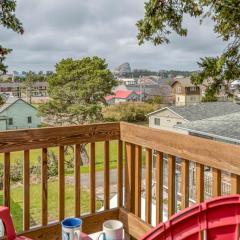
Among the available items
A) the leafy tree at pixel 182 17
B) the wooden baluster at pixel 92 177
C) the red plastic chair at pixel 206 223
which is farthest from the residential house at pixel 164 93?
the red plastic chair at pixel 206 223

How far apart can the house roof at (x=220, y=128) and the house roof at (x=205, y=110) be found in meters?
3.60

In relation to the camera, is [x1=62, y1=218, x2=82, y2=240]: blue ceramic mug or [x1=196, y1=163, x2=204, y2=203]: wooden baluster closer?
[x1=62, y1=218, x2=82, y2=240]: blue ceramic mug

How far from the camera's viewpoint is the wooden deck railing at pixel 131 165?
1943 millimetres

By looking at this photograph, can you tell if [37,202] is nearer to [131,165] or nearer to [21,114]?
[131,165]

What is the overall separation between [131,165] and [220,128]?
8066 millimetres

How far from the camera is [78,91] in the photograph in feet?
60.6

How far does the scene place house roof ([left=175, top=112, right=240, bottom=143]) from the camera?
933 centimetres

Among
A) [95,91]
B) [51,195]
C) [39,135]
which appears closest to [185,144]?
[39,135]

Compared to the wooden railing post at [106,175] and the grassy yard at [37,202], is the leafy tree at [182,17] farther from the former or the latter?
the grassy yard at [37,202]

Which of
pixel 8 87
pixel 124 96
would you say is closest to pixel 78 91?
pixel 8 87

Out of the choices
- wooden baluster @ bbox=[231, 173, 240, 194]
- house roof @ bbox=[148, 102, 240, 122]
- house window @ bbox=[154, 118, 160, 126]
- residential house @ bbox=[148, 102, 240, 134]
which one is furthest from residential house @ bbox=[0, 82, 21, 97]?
house window @ bbox=[154, 118, 160, 126]

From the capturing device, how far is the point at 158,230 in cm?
134

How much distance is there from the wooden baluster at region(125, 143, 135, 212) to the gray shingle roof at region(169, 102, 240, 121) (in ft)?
41.6

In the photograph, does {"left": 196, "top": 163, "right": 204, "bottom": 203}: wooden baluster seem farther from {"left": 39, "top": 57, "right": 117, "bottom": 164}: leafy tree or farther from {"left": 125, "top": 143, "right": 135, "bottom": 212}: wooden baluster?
{"left": 39, "top": 57, "right": 117, "bottom": 164}: leafy tree
